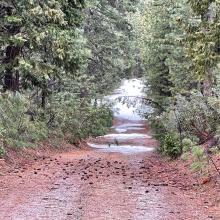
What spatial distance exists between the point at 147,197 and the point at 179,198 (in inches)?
26.6

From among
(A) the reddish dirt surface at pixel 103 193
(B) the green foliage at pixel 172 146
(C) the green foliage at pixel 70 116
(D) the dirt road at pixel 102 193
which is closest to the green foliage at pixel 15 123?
(D) the dirt road at pixel 102 193

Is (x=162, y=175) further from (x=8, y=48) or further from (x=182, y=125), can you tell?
(x=8, y=48)

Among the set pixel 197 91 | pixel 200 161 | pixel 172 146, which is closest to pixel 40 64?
pixel 172 146

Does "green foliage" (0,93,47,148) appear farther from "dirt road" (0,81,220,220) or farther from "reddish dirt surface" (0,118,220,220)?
"reddish dirt surface" (0,118,220,220)

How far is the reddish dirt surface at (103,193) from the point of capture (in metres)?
8.38

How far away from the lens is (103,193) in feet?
32.8

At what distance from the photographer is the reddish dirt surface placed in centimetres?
838

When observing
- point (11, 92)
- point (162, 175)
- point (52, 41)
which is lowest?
point (162, 175)

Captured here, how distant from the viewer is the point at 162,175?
12.9m

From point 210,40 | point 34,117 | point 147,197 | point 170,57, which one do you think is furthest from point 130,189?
point 170,57

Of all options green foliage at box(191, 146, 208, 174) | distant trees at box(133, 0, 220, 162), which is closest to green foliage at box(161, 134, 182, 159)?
distant trees at box(133, 0, 220, 162)

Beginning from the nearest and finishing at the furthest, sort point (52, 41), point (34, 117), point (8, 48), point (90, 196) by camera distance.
A: point (90, 196), point (52, 41), point (8, 48), point (34, 117)

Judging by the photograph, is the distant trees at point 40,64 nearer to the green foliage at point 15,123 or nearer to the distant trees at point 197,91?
the green foliage at point 15,123

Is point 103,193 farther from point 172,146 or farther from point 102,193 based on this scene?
point 172,146
